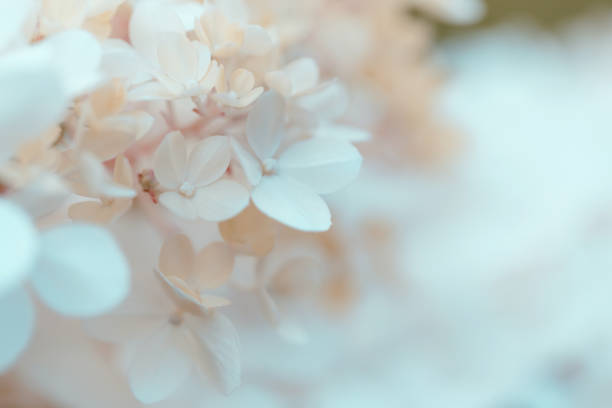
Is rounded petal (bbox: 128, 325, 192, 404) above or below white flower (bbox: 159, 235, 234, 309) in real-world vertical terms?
below

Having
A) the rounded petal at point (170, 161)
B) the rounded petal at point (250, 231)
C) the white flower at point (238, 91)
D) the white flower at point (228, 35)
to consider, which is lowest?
the rounded petal at point (250, 231)

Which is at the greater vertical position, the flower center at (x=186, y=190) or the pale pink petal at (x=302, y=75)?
the pale pink petal at (x=302, y=75)

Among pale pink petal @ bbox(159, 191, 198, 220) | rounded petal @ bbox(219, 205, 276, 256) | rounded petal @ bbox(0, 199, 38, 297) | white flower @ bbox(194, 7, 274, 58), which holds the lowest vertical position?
rounded petal @ bbox(219, 205, 276, 256)
